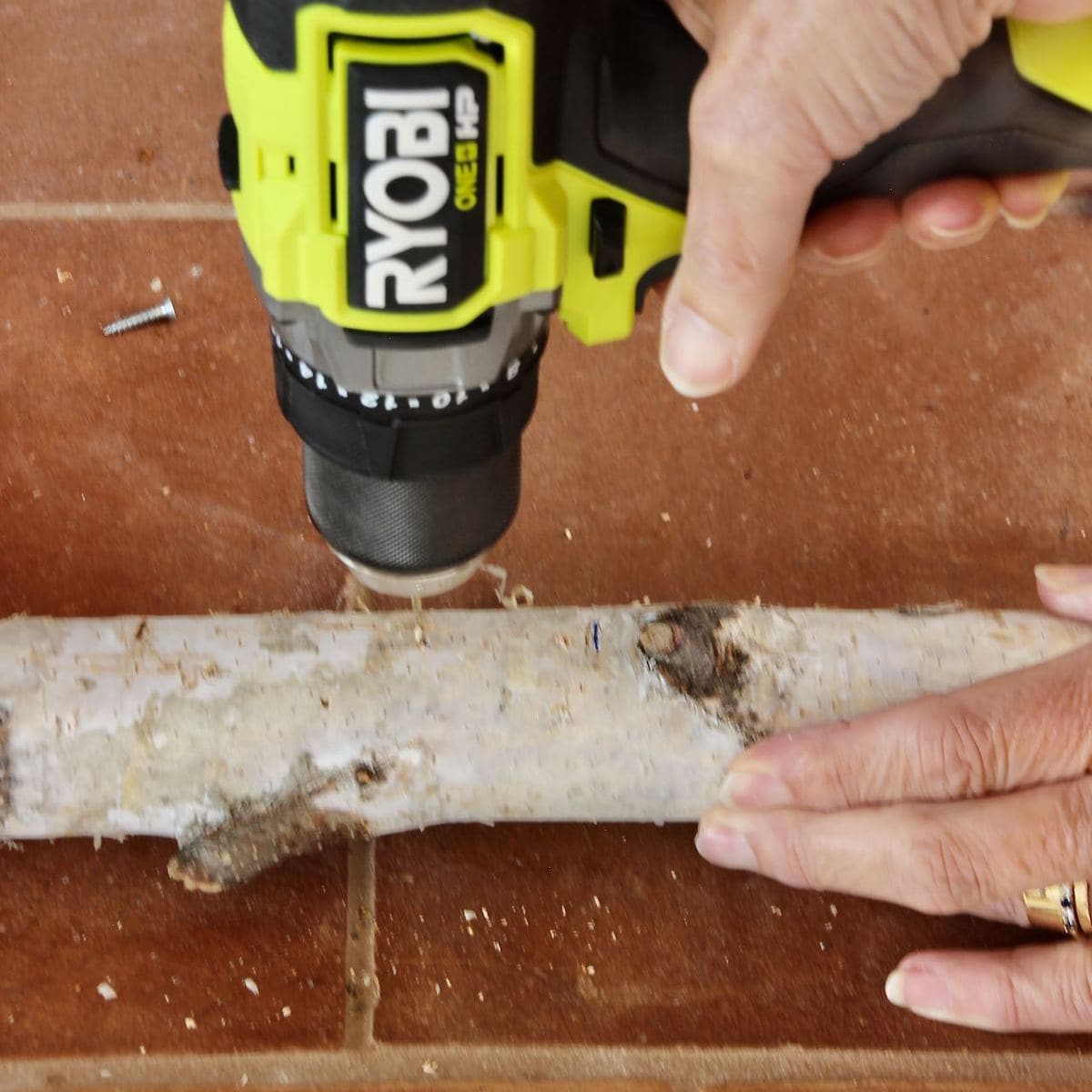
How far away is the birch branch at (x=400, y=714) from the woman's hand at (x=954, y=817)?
3cm

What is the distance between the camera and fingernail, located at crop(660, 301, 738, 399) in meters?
0.59

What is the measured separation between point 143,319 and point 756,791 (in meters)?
0.62

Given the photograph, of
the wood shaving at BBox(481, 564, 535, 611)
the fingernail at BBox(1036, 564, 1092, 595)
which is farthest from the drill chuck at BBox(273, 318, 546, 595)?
the fingernail at BBox(1036, 564, 1092, 595)

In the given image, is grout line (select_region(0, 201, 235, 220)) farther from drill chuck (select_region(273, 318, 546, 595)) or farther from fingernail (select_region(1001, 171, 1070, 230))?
fingernail (select_region(1001, 171, 1070, 230))

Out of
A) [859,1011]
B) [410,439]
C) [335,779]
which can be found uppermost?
[410,439]

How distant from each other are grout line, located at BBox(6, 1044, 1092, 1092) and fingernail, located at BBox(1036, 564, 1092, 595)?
0.29 metres

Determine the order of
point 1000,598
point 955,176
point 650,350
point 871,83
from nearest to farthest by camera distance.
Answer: point 871,83 < point 955,176 < point 1000,598 < point 650,350

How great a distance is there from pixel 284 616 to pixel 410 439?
0.20m

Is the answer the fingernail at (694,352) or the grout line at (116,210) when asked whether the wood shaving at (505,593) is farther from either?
the grout line at (116,210)

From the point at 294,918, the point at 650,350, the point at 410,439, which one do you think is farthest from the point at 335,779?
the point at 650,350

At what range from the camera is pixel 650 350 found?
98 cm

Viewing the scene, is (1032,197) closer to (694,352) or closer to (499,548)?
(694,352)

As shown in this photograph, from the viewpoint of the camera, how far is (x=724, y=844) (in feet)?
2.36

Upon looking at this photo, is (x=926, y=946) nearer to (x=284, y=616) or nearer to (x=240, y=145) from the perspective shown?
(x=284, y=616)
